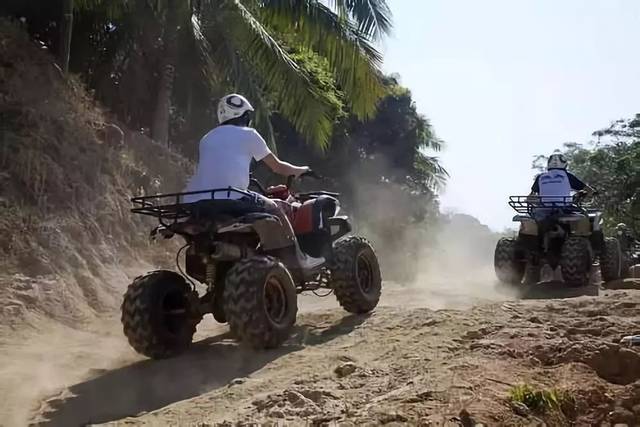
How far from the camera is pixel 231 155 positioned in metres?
6.10

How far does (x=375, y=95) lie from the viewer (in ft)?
43.0

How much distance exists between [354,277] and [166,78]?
8767 millimetres

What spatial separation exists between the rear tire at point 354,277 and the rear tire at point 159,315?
157 centimetres

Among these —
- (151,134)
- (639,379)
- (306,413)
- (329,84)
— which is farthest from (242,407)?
(329,84)

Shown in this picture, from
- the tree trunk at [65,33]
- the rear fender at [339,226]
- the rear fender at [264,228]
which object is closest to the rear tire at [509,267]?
the rear fender at [339,226]

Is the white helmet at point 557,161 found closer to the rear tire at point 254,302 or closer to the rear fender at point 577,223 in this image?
the rear fender at point 577,223

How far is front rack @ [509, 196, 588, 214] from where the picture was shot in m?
11.1

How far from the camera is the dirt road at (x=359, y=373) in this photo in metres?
3.98

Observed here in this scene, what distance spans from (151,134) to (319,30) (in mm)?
4932

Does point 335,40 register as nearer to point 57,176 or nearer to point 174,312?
point 57,176

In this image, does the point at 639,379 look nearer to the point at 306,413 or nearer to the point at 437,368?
the point at 437,368

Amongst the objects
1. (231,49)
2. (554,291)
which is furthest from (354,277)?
(231,49)

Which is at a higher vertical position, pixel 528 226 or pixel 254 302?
pixel 528 226

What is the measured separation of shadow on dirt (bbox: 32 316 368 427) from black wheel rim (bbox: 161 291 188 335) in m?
0.24
